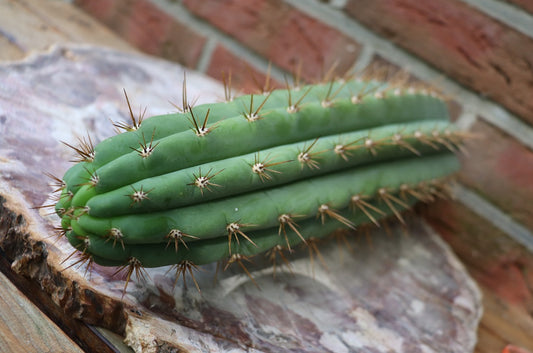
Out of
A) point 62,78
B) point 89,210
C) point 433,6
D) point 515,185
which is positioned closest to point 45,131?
point 62,78

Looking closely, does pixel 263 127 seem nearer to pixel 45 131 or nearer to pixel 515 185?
pixel 45 131

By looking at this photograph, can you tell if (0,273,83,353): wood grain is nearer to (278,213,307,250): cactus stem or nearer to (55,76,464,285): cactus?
(55,76,464,285): cactus

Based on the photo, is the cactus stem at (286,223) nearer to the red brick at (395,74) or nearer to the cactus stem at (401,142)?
→ the cactus stem at (401,142)

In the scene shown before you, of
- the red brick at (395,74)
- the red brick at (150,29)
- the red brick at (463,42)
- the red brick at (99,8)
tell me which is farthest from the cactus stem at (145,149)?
the red brick at (99,8)

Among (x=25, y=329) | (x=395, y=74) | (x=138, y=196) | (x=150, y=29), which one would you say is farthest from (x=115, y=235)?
(x=150, y=29)

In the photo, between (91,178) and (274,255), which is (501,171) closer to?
(274,255)

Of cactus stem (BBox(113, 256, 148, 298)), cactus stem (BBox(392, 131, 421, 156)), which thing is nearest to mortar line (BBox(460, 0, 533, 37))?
cactus stem (BBox(392, 131, 421, 156))

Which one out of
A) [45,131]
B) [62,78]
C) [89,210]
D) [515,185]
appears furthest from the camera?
[515,185]
